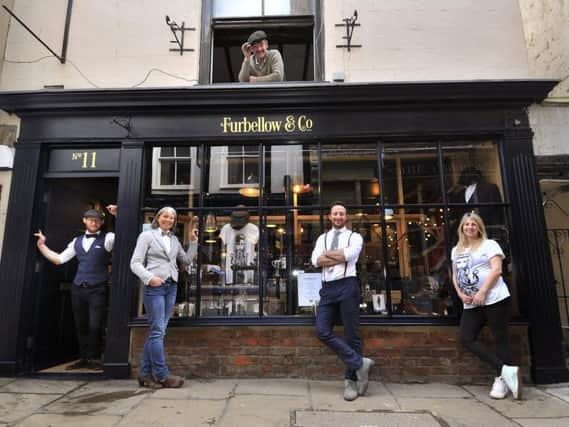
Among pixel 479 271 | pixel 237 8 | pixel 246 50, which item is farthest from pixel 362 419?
pixel 237 8

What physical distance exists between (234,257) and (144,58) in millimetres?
3271

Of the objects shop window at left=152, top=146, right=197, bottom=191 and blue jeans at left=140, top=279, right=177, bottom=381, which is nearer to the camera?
blue jeans at left=140, top=279, right=177, bottom=381

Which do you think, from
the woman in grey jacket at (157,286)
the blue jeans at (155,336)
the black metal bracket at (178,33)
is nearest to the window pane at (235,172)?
the woman in grey jacket at (157,286)

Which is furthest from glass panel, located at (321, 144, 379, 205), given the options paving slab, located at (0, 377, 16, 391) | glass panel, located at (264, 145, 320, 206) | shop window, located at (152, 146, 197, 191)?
paving slab, located at (0, 377, 16, 391)

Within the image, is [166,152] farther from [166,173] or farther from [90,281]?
[90,281]

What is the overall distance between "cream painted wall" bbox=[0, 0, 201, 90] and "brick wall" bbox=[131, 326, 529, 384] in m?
3.64

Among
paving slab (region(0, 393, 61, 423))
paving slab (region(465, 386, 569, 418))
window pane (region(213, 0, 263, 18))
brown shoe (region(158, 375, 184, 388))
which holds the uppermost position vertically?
window pane (region(213, 0, 263, 18))

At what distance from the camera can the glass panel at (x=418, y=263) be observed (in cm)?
486

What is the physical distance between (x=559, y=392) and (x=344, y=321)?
254cm

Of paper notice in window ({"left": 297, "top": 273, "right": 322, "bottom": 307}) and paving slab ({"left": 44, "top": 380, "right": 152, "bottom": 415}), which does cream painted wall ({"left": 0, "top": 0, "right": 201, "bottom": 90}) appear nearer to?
paper notice in window ({"left": 297, "top": 273, "right": 322, "bottom": 307})

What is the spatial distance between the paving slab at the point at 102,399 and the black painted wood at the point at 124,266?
268mm

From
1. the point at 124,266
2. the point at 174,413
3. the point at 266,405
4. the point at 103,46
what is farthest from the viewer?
the point at 103,46

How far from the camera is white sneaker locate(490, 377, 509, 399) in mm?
3875

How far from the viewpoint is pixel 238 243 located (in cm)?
518
